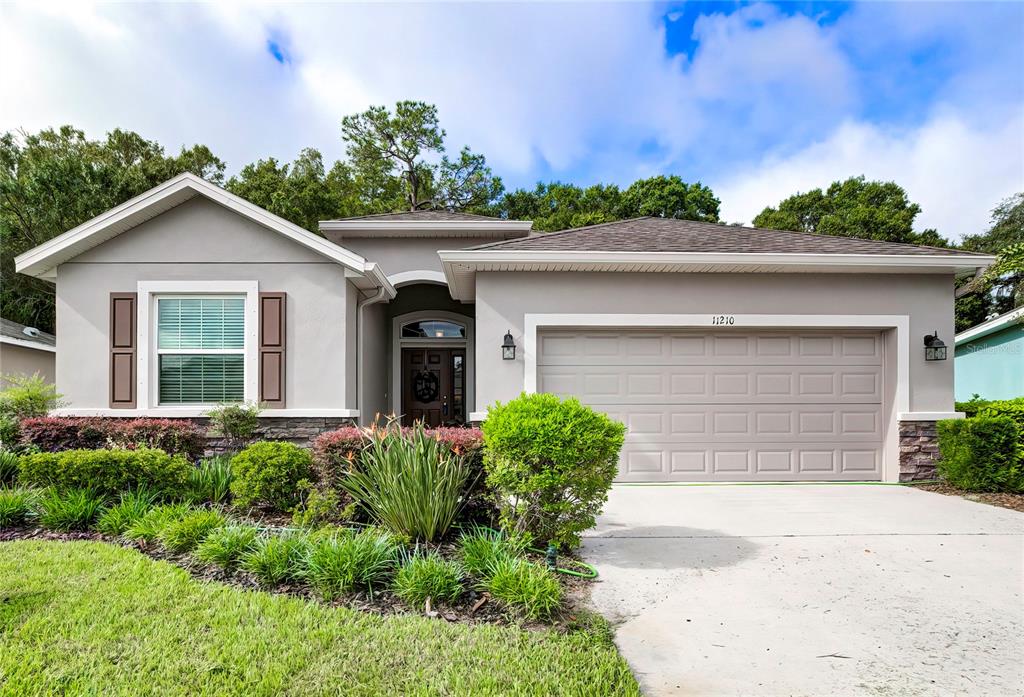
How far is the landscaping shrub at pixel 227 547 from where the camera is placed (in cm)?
377

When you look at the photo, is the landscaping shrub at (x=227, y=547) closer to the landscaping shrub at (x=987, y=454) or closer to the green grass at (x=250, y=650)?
the green grass at (x=250, y=650)

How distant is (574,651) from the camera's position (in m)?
2.73

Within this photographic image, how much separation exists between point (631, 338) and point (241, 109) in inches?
473

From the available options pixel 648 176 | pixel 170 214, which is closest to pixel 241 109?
pixel 170 214

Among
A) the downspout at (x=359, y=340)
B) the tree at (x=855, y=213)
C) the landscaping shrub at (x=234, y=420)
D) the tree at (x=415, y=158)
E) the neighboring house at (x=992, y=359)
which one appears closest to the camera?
the landscaping shrub at (x=234, y=420)

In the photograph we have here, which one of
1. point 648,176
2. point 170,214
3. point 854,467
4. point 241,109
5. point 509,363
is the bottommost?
point 854,467

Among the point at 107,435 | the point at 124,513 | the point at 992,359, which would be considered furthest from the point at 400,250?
the point at 992,359

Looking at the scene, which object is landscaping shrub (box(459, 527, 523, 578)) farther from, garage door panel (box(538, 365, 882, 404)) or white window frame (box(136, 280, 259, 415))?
white window frame (box(136, 280, 259, 415))

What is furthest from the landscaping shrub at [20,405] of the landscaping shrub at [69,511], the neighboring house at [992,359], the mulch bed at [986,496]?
the neighboring house at [992,359]

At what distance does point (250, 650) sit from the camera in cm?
269

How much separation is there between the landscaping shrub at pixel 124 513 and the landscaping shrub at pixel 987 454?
32.4 ft

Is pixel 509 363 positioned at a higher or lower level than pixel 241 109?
lower

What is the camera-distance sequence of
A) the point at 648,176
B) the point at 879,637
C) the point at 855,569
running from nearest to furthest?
the point at 879,637 < the point at 855,569 < the point at 648,176

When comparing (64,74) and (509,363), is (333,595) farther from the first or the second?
(64,74)
